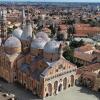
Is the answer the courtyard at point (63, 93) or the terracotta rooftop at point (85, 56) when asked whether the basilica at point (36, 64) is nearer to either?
the courtyard at point (63, 93)

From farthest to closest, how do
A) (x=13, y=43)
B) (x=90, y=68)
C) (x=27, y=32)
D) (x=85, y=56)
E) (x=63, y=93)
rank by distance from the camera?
(x=85, y=56) → (x=90, y=68) → (x=27, y=32) → (x=13, y=43) → (x=63, y=93)

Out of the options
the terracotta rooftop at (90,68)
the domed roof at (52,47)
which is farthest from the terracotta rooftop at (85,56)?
the domed roof at (52,47)

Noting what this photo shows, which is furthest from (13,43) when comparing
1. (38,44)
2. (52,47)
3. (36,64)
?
(52,47)

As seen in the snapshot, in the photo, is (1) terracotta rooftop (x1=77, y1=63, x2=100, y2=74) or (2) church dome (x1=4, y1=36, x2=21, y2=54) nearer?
(2) church dome (x1=4, y1=36, x2=21, y2=54)

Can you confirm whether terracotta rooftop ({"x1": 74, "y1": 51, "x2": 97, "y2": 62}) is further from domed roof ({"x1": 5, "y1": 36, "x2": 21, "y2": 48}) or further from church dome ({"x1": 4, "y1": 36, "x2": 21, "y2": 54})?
domed roof ({"x1": 5, "y1": 36, "x2": 21, "y2": 48})

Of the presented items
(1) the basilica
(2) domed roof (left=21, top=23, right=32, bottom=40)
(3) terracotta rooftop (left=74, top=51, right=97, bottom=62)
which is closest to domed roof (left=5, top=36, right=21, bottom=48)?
(1) the basilica

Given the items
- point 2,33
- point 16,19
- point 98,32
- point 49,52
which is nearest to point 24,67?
point 49,52

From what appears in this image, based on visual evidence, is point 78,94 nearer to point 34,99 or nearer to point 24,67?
point 34,99

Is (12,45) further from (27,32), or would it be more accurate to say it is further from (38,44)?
(38,44)
